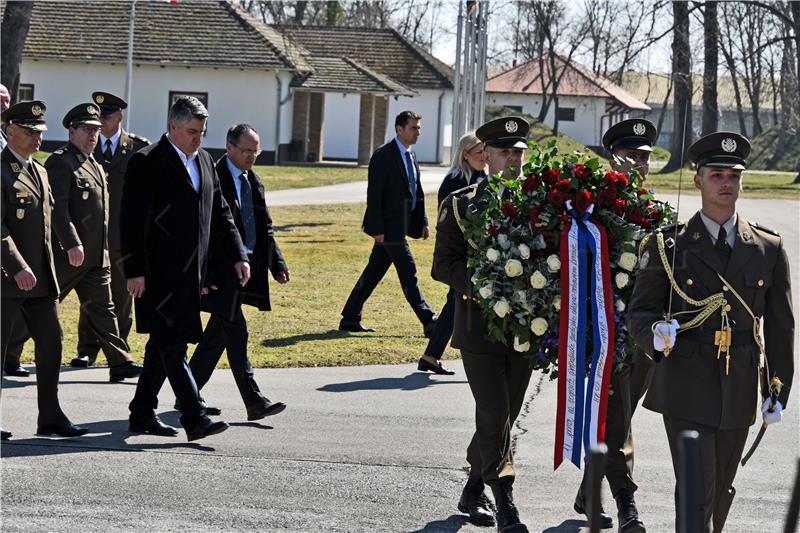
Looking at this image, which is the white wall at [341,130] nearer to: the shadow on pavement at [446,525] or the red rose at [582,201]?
the shadow on pavement at [446,525]

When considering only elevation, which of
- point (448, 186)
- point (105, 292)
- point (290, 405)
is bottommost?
point (290, 405)

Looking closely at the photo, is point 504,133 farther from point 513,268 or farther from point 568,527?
point 568,527

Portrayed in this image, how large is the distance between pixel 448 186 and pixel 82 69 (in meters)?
39.3

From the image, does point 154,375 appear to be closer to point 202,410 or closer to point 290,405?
point 202,410

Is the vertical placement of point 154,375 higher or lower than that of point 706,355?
lower

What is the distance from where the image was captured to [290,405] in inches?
349

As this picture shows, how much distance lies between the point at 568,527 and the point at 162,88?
4242 cm

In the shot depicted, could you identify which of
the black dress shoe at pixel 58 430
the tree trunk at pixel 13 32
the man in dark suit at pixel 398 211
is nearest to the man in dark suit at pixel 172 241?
the black dress shoe at pixel 58 430

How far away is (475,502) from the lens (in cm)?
630

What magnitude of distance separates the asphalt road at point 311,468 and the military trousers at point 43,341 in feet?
0.71

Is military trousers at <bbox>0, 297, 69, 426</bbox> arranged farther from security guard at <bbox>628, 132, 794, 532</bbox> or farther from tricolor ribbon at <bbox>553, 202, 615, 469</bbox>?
security guard at <bbox>628, 132, 794, 532</bbox>

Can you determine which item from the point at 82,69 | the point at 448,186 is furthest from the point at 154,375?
the point at 82,69

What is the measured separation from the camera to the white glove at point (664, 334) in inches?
197

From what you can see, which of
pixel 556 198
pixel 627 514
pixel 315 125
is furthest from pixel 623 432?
pixel 315 125
